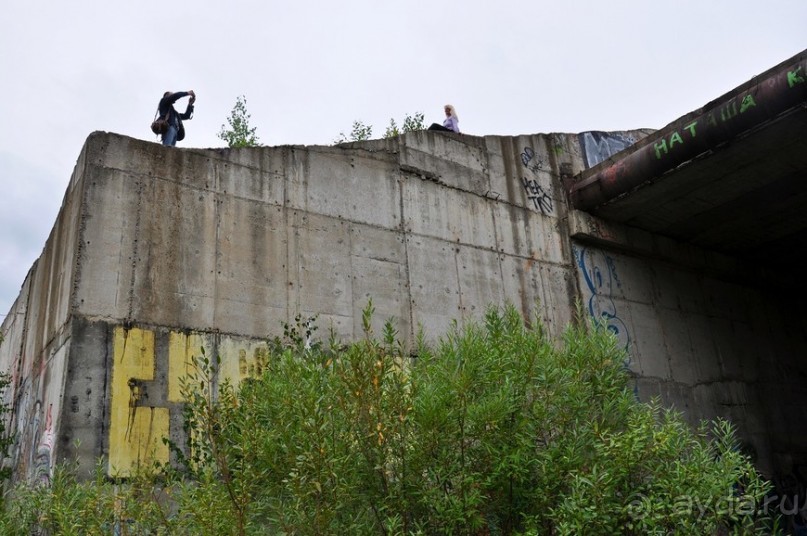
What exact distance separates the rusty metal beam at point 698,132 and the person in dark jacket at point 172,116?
7.50m

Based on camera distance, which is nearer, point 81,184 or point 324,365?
point 324,365

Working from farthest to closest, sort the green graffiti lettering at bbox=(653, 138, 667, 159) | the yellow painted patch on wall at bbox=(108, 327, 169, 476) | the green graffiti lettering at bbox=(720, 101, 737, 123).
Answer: the green graffiti lettering at bbox=(653, 138, 667, 159), the green graffiti lettering at bbox=(720, 101, 737, 123), the yellow painted patch on wall at bbox=(108, 327, 169, 476)

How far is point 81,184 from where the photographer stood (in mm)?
8945

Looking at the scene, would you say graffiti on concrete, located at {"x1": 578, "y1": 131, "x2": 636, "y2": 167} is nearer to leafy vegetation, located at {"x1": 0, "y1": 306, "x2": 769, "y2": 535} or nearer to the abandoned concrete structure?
the abandoned concrete structure

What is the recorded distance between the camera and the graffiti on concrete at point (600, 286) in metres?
13.6

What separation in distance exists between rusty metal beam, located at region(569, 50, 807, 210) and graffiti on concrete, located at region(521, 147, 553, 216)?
72 cm

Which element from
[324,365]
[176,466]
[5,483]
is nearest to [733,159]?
[324,365]

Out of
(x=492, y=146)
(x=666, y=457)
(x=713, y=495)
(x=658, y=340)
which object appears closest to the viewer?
(x=713, y=495)

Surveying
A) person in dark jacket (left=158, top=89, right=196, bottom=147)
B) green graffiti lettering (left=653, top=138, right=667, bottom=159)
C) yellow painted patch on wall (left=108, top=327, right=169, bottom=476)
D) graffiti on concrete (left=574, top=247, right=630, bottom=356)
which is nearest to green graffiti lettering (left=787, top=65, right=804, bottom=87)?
green graffiti lettering (left=653, top=138, right=667, bottom=159)

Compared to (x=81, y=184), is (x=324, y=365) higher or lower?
lower

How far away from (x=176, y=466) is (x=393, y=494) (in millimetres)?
3848

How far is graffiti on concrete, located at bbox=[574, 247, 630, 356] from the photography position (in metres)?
13.6

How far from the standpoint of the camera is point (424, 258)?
11.6 m

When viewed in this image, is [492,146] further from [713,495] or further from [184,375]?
[713,495]
